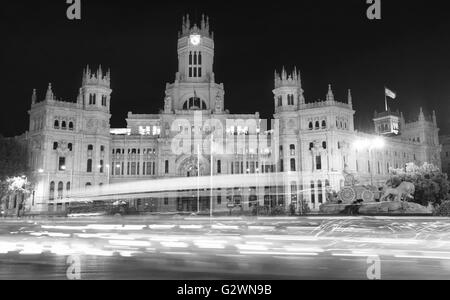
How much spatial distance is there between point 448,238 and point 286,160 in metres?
71.1

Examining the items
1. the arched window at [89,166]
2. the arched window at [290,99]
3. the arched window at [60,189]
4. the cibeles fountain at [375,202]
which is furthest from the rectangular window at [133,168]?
the cibeles fountain at [375,202]

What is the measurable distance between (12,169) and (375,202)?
57.1m

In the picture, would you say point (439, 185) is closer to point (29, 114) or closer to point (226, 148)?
point (226, 148)

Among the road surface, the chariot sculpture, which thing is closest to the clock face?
the chariot sculpture

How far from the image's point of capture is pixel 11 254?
69.3 ft

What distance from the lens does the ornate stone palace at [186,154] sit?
3511 inches

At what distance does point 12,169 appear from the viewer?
74188mm

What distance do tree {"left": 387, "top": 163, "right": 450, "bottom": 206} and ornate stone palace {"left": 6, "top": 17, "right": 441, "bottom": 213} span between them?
22596mm

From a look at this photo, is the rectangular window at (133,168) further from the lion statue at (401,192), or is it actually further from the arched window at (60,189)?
the lion statue at (401,192)

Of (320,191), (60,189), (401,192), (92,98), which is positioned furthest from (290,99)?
(60,189)

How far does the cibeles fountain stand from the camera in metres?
51.9

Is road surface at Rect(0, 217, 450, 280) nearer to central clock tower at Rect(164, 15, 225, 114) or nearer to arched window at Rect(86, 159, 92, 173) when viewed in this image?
arched window at Rect(86, 159, 92, 173)

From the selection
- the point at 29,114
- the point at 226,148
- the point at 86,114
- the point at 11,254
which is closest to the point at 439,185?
the point at 226,148

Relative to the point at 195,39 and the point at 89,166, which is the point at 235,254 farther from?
the point at 195,39
